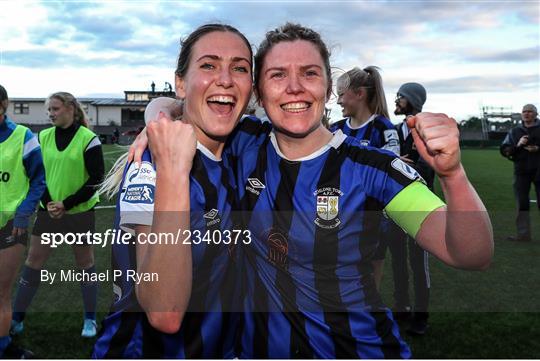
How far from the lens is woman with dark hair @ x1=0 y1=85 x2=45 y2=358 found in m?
4.32

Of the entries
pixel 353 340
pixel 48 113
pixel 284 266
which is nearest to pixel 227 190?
pixel 284 266

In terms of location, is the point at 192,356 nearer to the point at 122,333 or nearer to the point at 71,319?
the point at 122,333

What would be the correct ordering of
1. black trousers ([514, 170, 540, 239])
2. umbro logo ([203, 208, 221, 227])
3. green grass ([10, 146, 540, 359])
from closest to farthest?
umbro logo ([203, 208, 221, 227])
green grass ([10, 146, 540, 359])
black trousers ([514, 170, 540, 239])

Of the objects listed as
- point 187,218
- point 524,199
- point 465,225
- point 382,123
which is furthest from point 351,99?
point 524,199

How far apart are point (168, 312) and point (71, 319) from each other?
403cm

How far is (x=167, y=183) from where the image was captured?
1.89m

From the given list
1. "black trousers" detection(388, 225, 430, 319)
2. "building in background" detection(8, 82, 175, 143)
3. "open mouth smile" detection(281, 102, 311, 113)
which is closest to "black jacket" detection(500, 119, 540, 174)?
"black trousers" detection(388, 225, 430, 319)

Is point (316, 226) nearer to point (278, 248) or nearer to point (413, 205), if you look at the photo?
point (278, 248)

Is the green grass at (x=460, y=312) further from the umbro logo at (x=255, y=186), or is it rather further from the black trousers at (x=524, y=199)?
the umbro logo at (x=255, y=186)

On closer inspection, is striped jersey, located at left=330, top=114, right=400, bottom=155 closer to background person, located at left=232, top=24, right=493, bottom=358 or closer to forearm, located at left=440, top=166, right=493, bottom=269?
background person, located at left=232, top=24, right=493, bottom=358

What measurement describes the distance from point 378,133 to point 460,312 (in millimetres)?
2249

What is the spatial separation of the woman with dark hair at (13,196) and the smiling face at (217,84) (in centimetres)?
277

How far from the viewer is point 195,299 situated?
220 cm

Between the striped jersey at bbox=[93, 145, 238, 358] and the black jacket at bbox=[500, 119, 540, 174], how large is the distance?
846 cm
